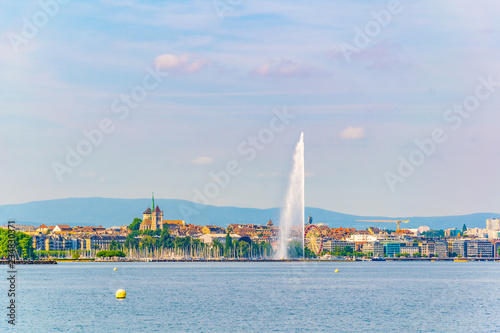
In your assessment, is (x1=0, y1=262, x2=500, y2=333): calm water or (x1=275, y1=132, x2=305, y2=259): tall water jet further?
(x1=275, y1=132, x2=305, y2=259): tall water jet

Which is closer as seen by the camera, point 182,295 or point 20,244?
point 182,295

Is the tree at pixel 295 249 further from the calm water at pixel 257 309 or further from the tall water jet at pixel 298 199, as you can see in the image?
the calm water at pixel 257 309

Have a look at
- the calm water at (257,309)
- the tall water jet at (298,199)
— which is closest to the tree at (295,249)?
the tall water jet at (298,199)

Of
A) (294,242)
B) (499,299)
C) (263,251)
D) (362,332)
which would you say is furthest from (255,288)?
(263,251)

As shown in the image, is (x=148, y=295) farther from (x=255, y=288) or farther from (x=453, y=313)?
(x=453, y=313)

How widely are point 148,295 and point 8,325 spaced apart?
1890 cm

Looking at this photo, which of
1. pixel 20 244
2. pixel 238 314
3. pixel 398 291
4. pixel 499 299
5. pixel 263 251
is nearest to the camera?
pixel 238 314

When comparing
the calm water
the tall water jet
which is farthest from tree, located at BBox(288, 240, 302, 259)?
the calm water

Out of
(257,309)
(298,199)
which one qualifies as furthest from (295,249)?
(257,309)

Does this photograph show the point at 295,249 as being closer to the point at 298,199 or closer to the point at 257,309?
the point at 298,199

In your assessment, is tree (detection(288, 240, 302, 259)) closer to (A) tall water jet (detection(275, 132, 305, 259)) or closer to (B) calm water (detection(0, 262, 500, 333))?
(A) tall water jet (detection(275, 132, 305, 259))

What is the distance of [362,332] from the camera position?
35.2 metres

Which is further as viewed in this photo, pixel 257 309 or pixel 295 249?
pixel 295 249

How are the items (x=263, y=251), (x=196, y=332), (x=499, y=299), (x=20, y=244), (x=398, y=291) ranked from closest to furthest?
1. (x=196, y=332)
2. (x=499, y=299)
3. (x=398, y=291)
4. (x=20, y=244)
5. (x=263, y=251)
